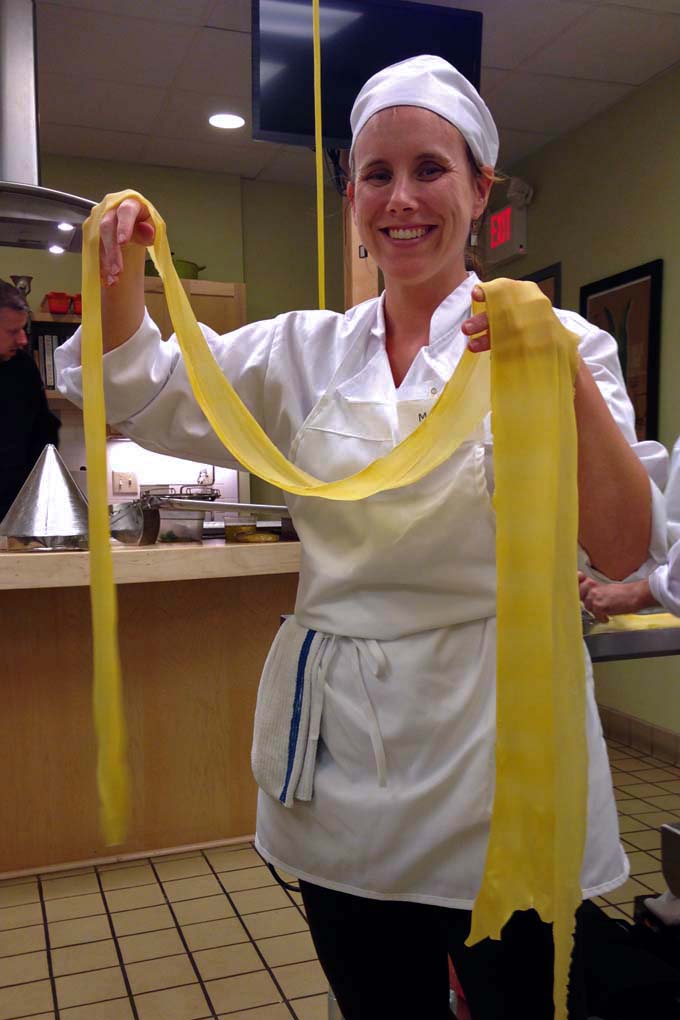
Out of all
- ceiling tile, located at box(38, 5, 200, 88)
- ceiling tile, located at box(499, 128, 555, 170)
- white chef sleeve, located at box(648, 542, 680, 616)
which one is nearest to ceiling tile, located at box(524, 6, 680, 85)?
ceiling tile, located at box(499, 128, 555, 170)

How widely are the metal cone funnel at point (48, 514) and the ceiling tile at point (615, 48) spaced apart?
2.59 meters

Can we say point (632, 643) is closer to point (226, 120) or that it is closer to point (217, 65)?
point (217, 65)

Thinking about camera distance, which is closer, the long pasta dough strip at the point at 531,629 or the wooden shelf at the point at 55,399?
the long pasta dough strip at the point at 531,629

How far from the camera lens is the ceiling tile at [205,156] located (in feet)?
15.7

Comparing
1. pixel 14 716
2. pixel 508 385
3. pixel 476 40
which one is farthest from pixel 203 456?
pixel 476 40

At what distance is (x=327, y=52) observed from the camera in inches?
116

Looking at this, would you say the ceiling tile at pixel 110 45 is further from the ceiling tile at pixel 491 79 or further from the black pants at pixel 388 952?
the black pants at pixel 388 952

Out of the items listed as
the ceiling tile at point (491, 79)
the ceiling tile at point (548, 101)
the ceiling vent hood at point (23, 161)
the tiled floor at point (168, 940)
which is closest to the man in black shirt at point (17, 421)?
the ceiling vent hood at point (23, 161)

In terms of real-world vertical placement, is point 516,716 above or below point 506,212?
below

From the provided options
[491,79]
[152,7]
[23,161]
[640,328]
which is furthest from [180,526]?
[491,79]

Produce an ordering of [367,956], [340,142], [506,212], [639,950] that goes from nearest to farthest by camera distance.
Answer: [367,956]
[639,950]
[340,142]
[506,212]

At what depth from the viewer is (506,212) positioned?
15.9ft

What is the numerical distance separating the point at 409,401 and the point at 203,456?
0.95 feet

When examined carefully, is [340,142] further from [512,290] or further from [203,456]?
[512,290]
